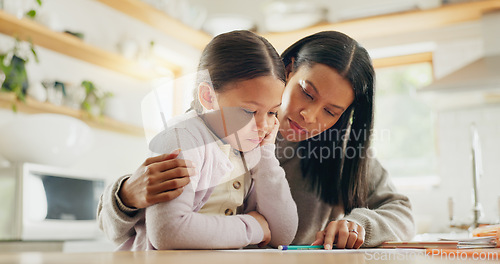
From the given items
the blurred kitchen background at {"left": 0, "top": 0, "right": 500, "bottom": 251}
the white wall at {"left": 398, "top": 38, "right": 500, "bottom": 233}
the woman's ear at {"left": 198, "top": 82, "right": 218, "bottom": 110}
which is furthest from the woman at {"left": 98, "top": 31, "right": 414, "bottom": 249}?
the white wall at {"left": 398, "top": 38, "right": 500, "bottom": 233}

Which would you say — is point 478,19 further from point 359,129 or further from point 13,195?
point 13,195

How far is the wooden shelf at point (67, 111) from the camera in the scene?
7.57ft

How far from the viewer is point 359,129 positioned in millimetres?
1040

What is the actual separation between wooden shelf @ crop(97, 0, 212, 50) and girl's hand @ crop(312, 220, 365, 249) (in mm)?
2177

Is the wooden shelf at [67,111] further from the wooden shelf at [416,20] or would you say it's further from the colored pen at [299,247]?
the colored pen at [299,247]

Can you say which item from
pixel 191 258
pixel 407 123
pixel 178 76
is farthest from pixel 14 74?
pixel 407 123

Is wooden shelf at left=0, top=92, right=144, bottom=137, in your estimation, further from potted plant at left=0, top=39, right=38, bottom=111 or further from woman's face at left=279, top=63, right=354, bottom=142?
woman's face at left=279, top=63, right=354, bottom=142

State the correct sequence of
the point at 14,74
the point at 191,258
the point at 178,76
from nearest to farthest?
the point at 191,258 → the point at 14,74 → the point at 178,76

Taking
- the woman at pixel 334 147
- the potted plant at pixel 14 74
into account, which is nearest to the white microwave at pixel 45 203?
the potted plant at pixel 14 74

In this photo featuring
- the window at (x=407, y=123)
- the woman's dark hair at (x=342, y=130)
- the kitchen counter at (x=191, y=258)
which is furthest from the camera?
the window at (x=407, y=123)

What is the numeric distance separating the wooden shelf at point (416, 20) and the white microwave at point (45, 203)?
1581 millimetres

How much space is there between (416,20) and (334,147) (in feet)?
7.86

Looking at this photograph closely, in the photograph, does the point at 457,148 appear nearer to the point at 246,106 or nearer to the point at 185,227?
the point at 246,106

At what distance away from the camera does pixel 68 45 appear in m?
2.58
